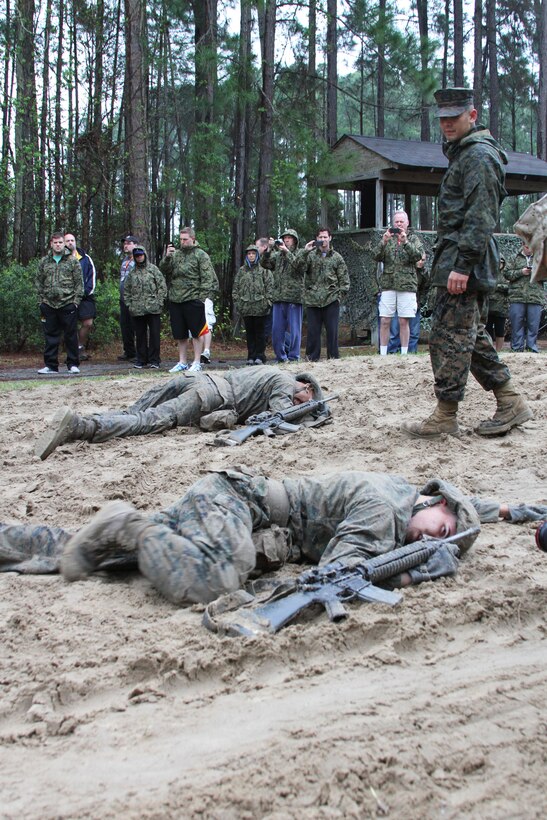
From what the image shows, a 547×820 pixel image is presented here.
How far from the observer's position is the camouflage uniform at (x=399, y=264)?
12.1 m

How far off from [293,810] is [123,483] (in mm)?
3558

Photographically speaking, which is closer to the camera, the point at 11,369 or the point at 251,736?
the point at 251,736

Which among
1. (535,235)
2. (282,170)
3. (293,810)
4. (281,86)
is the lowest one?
(293,810)

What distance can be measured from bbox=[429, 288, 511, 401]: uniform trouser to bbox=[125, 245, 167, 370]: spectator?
7.12 metres

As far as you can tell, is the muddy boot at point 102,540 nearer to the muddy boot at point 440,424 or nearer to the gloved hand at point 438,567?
the gloved hand at point 438,567

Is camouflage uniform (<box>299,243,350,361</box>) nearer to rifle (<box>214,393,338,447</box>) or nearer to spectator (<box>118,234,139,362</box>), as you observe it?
spectator (<box>118,234,139,362</box>)

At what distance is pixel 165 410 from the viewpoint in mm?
7152

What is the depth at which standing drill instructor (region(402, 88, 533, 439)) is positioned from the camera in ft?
18.9

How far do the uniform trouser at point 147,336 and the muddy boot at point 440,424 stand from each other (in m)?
7.07

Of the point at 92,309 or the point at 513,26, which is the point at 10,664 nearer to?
the point at 92,309

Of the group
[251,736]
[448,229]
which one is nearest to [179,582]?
[251,736]

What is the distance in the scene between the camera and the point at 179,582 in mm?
3436

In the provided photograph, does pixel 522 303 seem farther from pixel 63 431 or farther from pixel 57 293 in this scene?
pixel 63 431

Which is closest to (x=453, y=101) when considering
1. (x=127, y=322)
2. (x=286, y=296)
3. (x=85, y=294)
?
(x=286, y=296)
